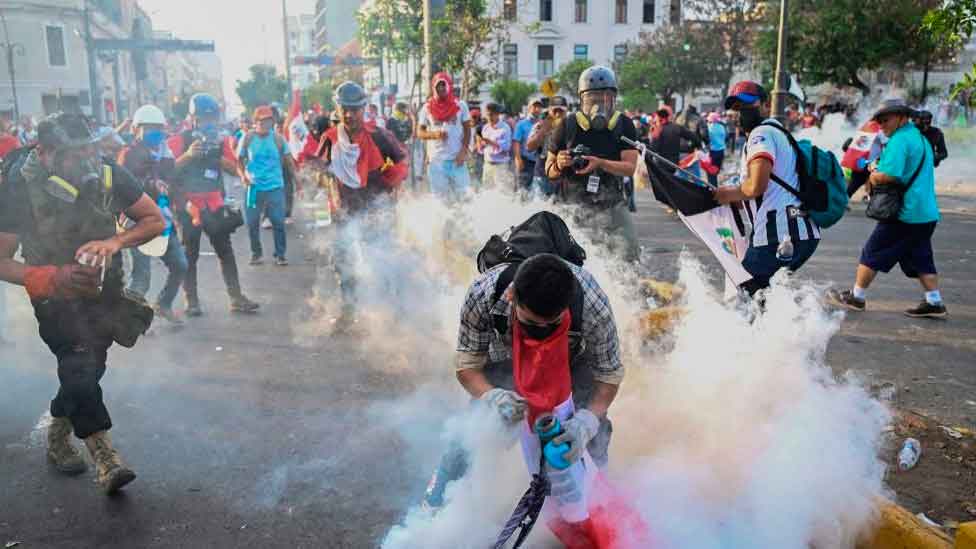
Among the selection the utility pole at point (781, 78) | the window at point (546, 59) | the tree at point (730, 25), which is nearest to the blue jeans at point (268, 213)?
the utility pole at point (781, 78)

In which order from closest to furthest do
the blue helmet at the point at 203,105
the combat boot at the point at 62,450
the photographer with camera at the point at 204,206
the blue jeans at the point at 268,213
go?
the combat boot at the point at 62,450
the photographer with camera at the point at 204,206
the blue helmet at the point at 203,105
the blue jeans at the point at 268,213

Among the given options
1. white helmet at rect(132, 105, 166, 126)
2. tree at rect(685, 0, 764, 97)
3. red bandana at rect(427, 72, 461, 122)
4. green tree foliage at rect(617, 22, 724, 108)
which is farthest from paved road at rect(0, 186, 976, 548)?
green tree foliage at rect(617, 22, 724, 108)

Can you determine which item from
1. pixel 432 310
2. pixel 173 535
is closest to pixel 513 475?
pixel 173 535

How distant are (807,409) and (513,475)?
1.28 metres

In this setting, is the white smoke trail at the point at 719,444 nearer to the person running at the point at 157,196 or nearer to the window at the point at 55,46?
the person running at the point at 157,196

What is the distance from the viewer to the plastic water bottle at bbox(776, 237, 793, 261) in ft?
14.2

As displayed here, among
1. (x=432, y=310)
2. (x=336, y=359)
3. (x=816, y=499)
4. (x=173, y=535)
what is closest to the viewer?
(x=816, y=499)

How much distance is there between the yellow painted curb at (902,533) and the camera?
2887 millimetres

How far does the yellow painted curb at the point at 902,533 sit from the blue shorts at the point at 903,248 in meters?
3.68

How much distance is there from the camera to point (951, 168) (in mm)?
18891

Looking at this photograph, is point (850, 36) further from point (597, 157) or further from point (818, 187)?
point (818, 187)

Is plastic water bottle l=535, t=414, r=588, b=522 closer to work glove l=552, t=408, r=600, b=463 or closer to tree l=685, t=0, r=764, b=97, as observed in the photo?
work glove l=552, t=408, r=600, b=463

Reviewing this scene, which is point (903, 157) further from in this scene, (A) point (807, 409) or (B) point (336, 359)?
(B) point (336, 359)

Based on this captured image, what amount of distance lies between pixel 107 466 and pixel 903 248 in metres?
5.75
